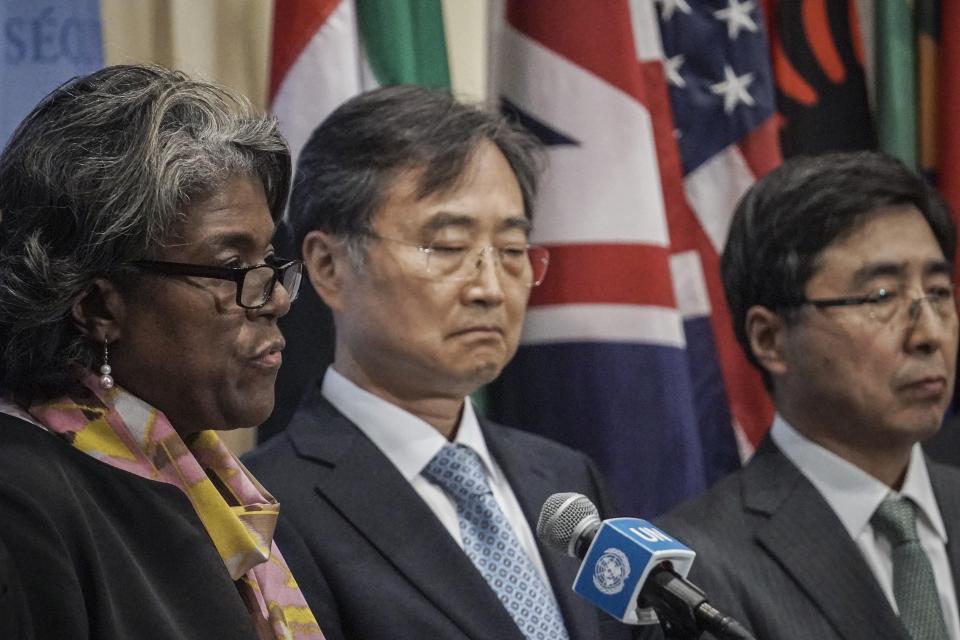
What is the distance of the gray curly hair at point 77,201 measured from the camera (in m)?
1.75

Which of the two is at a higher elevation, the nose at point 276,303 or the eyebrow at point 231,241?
the eyebrow at point 231,241

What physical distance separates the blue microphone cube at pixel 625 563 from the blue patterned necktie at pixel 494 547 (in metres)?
0.78

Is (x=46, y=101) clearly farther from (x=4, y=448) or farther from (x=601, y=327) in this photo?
(x=601, y=327)

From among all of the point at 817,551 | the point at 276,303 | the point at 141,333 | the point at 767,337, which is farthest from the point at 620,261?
the point at 141,333

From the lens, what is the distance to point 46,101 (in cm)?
183

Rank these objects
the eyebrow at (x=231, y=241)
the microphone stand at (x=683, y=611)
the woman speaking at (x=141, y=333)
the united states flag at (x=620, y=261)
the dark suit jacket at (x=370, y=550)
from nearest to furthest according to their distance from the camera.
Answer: the microphone stand at (x=683, y=611), the woman speaking at (x=141, y=333), the eyebrow at (x=231, y=241), the dark suit jacket at (x=370, y=550), the united states flag at (x=620, y=261)

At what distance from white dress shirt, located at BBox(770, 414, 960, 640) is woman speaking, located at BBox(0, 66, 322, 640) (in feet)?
4.21

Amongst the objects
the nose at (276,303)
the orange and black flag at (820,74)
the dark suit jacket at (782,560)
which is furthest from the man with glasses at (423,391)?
the orange and black flag at (820,74)

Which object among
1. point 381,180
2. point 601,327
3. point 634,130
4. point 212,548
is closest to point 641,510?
point 601,327

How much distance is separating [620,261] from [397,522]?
124cm

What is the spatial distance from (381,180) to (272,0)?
97 cm

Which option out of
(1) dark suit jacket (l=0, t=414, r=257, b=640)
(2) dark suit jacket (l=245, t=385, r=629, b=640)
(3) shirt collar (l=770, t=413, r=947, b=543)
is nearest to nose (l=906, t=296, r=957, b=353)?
(3) shirt collar (l=770, t=413, r=947, b=543)

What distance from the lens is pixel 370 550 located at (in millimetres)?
2371

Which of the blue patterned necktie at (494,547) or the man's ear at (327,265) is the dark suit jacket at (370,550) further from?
the man's ear at (327,265)
